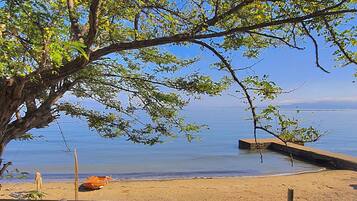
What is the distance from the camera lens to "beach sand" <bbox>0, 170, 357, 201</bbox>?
54.7 ft

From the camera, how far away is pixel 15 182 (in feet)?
68.4

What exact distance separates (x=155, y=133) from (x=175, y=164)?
2304 cm

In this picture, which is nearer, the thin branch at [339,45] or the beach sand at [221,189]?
the thin branch at [339,45]

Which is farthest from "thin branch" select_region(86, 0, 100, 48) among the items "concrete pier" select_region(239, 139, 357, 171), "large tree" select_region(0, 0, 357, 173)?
"concrete pier" select_region(239, 139, 357, 171)

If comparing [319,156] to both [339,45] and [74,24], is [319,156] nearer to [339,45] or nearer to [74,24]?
[339,45]

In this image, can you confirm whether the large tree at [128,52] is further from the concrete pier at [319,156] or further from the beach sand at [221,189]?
the concrete pier at [319,156]

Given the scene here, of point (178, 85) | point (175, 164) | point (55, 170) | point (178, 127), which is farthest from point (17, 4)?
point (175, 164)

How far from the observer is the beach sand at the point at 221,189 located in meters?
16.7

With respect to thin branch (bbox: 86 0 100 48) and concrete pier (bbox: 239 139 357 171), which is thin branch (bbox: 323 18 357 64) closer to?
thin branch (bbox: 86 0 100 48)

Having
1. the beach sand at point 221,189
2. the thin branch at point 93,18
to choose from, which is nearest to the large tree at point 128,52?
the thin branch at point 93,18

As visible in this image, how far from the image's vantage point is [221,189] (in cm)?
1856

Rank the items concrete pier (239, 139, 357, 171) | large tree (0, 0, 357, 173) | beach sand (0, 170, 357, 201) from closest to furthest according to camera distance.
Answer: large tree (0, 0, 357, 173) < beach sand (0, 170, 357, 201) < concrete pier (239, 139, 357, 171)

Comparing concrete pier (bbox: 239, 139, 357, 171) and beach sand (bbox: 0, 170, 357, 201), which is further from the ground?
concrete pier (bbox: 239, 139, 357, 171)

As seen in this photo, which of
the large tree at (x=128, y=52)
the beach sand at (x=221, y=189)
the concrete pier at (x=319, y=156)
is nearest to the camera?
the large tree at (x=128, y=52)
